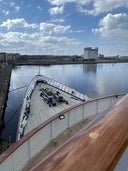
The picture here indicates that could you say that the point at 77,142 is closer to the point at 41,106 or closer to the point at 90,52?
the point at 41,106

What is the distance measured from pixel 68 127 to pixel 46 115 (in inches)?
308

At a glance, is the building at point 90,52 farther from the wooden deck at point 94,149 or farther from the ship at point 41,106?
the wooden deck at point 94,149

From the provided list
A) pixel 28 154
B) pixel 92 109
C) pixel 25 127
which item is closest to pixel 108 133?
pixel 28 154

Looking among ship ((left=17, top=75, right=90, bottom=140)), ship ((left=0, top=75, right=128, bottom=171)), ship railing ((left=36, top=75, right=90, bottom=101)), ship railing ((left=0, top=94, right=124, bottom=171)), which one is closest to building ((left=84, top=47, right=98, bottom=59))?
ship railing ((left=36, top=75, right=90, bottom=101))

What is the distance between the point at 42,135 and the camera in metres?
3.56

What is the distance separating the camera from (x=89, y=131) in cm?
83

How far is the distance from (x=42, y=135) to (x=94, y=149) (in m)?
2.94

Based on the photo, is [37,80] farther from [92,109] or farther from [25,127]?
[92,109]

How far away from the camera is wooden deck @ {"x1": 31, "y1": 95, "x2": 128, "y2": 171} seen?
641mm

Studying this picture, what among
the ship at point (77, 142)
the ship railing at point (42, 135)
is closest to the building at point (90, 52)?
the ship at point (77, 142)

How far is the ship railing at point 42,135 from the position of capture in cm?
264

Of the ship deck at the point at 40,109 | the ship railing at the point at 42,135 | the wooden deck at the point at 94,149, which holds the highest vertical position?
the wooden deck at the point at 94,149

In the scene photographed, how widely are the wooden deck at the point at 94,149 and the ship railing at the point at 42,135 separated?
67cm

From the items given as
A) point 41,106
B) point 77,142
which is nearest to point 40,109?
point 41,106
